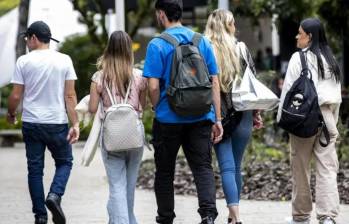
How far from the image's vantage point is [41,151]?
902 cm

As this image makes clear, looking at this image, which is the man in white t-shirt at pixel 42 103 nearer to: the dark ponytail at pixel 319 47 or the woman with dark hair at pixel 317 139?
the woman with dark hair at pixel 317 139

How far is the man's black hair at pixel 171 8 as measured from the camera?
8062 millimetres

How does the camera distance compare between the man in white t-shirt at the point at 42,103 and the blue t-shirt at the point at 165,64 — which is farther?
the man in white t-shirt at the point at 42,103

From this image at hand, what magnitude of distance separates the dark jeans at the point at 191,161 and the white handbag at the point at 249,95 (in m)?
0.68

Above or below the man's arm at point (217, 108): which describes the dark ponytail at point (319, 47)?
above

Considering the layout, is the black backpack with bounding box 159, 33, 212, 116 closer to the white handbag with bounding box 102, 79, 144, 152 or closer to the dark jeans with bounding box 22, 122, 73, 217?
the white handbag with bounding box 102, 79, 144, 152

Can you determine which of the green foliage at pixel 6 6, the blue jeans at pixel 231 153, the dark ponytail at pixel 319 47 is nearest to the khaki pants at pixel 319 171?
the dark ponytail at pixel 319 47

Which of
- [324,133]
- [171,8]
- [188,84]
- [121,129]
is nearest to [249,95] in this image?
[324,133]

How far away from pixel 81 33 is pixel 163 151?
75.3 feet

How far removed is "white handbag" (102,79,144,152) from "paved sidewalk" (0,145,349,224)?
1.94 m

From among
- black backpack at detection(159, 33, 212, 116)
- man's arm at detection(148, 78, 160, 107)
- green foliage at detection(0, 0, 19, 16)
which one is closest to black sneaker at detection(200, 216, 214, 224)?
black backpack at detection(159, 33, 212, 116)

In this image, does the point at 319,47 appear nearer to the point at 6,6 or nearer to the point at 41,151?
the point at 41,151

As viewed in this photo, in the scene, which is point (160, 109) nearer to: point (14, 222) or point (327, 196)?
point (327, 196)

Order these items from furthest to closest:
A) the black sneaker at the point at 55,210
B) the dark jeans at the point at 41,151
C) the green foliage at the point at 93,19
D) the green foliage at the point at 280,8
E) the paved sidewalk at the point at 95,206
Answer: the green foliage at the point at 93,19 < the green foliage at the point at 280,8 < the paved sidewalk at the point at 95,206 < the dark jeans at the point at 41,151 < the black sneaker at the point at 55,210
